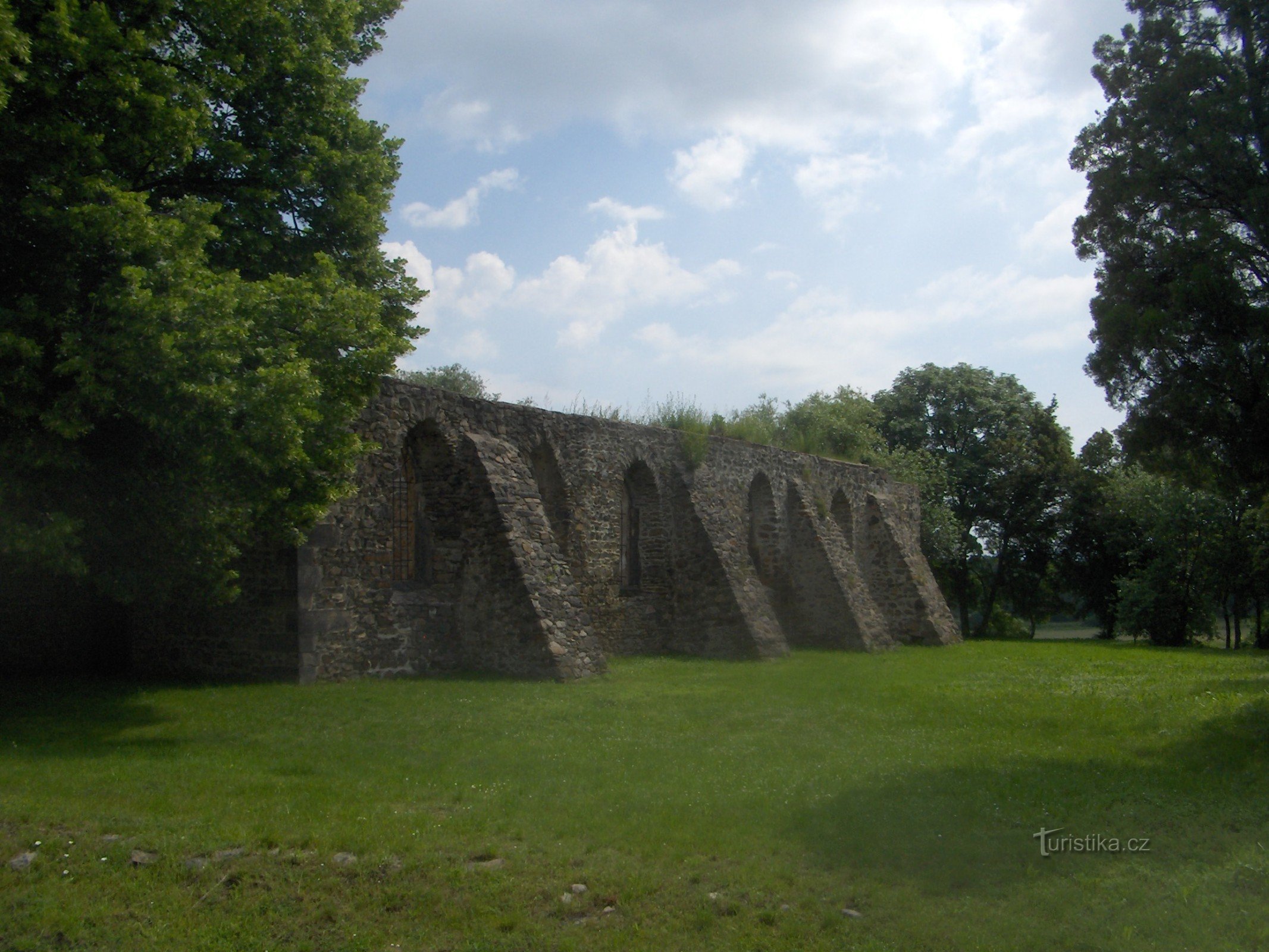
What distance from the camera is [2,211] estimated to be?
854 centimetres

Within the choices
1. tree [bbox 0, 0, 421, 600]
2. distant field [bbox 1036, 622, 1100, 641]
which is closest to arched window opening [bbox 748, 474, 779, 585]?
tree [bbox 0, 0, 421, 600]

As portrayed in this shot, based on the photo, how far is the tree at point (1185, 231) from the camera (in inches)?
374

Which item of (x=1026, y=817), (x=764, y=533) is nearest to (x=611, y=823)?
(x=1026, y=817)

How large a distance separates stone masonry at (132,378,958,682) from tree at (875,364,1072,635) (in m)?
16.1

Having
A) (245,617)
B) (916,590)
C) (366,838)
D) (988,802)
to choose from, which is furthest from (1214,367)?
(916,590)

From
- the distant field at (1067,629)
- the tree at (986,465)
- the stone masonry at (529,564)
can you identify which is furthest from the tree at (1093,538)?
the stone masonry at (529,564)

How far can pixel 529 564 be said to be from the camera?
13.5 metres

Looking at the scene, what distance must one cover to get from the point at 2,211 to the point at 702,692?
31.5 feet

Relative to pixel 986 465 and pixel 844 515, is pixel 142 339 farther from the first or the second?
pixel 986 465

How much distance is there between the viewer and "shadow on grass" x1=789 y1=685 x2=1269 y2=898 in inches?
227

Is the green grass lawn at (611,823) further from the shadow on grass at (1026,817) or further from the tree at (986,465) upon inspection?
the tree at (986,465)

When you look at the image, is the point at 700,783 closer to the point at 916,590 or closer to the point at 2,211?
the point at 2,211

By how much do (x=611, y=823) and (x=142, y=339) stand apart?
5643 mm

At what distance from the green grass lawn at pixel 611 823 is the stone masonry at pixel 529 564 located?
4.74 feet
